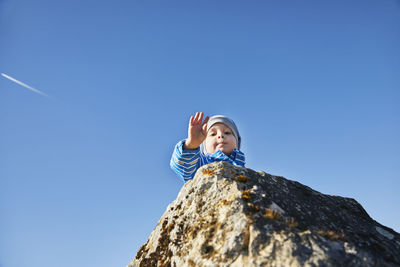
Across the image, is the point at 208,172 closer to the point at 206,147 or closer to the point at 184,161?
the point at 184,161

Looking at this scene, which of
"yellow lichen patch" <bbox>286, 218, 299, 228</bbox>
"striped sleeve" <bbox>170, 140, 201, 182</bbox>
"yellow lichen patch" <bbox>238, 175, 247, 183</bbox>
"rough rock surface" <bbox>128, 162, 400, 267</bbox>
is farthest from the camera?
"striped sleeve" <bbox>170, 140, 201, 182</bbox>

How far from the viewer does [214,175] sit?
4570mm

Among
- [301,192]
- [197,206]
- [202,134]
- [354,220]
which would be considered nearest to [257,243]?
[197,206]

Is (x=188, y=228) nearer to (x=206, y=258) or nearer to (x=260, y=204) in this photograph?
(x=206, y=258)

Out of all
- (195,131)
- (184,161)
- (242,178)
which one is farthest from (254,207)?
(184,161)

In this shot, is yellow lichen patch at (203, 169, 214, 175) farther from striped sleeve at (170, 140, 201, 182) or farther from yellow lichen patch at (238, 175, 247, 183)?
striped sleeve at (170, 140, 201, 182)

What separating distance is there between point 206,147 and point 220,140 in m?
0.61

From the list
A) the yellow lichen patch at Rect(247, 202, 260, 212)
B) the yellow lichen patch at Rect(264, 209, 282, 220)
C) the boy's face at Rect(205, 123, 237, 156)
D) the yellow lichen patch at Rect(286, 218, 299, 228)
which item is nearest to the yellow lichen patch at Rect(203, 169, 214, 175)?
the yellow lichen patch at Rect(247, 202, 260, 212)

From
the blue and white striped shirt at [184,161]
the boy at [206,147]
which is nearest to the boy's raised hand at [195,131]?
the boy at [206,147]

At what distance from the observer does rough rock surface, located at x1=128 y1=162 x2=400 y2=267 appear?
10.3 feet

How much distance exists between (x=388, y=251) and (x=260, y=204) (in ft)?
6.27

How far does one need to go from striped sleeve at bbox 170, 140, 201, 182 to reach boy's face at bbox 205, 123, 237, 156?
5.43 ft

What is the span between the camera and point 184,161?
7.00 metres

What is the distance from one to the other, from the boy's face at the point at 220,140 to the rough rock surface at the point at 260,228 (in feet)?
12.7
